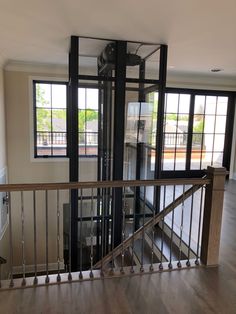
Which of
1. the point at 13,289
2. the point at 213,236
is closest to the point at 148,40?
the point at 213,236

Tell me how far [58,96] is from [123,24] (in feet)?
9.05

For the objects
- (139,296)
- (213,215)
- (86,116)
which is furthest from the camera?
(86,116)

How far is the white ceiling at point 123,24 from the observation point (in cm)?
241

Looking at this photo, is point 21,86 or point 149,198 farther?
point 21,86

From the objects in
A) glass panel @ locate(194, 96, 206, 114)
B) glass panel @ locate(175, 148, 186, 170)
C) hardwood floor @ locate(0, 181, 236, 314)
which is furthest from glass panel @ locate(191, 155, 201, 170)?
hardwood floor @ locate(0, 181, 236, 314)

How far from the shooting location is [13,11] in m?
2.61

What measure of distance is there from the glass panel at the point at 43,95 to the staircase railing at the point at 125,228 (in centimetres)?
178

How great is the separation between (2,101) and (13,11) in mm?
2440

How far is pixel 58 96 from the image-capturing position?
17.5 ft

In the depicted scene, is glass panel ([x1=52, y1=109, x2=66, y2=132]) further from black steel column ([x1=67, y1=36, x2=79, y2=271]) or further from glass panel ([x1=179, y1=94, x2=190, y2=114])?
glass panel ([x1=179, y1=94, x2=190, y2=114])

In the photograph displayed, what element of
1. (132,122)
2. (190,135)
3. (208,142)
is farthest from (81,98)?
(208,142)

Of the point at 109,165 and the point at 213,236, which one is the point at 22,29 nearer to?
the point at 109,165

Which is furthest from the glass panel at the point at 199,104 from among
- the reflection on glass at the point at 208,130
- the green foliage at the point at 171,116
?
the green foliage at the point at 171,116

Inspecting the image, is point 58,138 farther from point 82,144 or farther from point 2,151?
point 82,144
